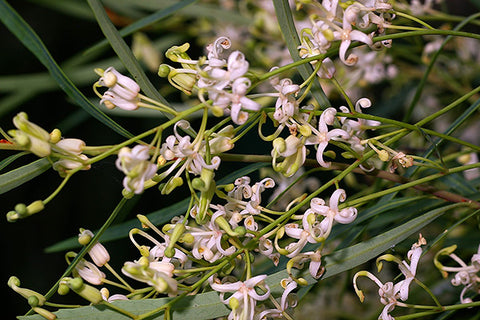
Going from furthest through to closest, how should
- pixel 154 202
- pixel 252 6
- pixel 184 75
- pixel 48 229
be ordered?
pixel 48 229 → pixel 154 202 → pixel 252 6 → pixel 184 75

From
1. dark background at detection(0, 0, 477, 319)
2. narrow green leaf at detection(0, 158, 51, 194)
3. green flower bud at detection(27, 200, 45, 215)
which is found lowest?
dark background at detection(0, 0, 477, 319)

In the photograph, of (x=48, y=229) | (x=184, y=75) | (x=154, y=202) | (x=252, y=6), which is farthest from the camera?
(x=48, y=229)

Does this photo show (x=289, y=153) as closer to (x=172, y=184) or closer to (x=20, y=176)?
(x=172, y=184)

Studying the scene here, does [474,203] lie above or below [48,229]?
above

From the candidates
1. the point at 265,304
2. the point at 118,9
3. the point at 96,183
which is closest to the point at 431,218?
the point at 265,304

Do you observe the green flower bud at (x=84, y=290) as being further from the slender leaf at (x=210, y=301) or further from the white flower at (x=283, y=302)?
the white flower at (x=283, y=302)

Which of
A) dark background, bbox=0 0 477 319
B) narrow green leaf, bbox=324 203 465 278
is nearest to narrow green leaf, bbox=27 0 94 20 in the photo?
dark background, bbox=0 0 477 319

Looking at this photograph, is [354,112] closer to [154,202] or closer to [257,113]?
[257,113]

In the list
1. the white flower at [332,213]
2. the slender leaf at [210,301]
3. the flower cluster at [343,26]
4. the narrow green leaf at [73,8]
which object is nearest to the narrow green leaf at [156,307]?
the slender leaf at [210,301]

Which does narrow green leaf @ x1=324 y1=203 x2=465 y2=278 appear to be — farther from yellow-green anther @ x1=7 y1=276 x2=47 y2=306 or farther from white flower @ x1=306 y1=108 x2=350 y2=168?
yellow-green anther @ x1=7 y1=276 x2=47 y2=306
